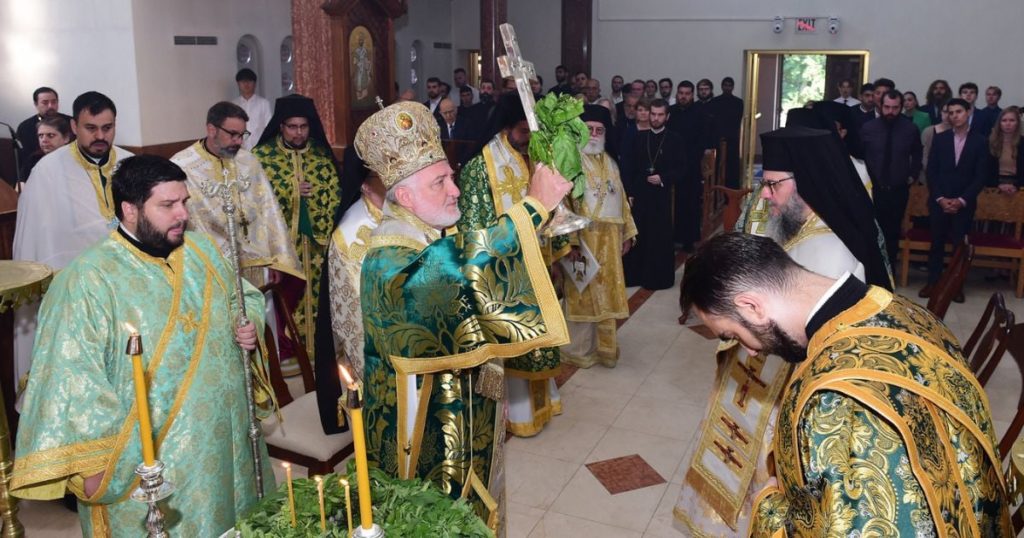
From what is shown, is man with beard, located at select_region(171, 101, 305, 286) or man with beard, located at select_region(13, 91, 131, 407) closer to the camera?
man with beard, located at select_region(13, 91, 131, 407)

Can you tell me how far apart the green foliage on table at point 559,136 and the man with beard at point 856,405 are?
465mm

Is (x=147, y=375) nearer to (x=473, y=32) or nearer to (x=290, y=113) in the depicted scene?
(x=290, y=113)

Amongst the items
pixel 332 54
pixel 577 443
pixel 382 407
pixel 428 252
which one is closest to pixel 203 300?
pixel 382 407

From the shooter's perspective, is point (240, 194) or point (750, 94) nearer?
point (240, 194)

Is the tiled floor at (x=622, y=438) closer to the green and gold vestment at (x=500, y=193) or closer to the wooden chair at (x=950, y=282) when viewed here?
the green and gold vestment at (x=500, y=193)

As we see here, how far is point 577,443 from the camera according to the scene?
16.4 ft

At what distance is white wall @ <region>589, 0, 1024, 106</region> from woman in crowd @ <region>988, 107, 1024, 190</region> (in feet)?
23.6

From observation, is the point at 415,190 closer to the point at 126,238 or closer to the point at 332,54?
the point at 126,238

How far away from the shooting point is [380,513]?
187 cm

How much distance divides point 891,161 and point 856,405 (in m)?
7.51

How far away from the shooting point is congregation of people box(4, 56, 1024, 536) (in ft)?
5.85

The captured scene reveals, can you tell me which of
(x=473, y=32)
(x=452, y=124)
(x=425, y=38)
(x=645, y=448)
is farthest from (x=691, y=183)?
(x=473, y=32)

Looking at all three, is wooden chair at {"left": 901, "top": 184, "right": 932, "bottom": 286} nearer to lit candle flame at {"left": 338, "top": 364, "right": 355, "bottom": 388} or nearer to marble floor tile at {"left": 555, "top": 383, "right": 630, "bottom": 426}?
marble floor tile at {"left": 555, "top": 383, "right": 630, "bottom": 426}

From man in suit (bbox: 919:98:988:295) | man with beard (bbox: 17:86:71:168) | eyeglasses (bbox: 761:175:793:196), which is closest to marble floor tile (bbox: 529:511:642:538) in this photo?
eyeglasses (bbox: 761:175:793:196)
